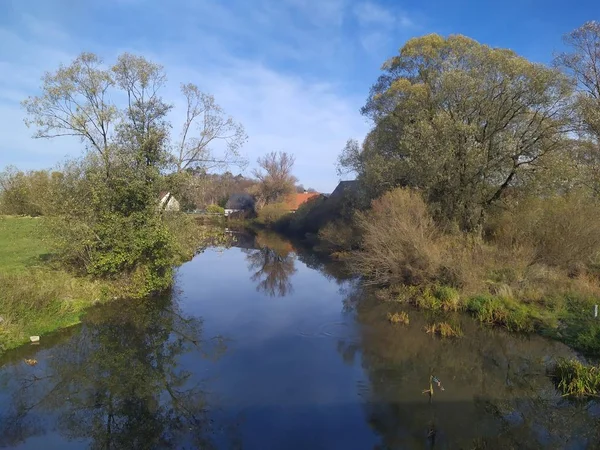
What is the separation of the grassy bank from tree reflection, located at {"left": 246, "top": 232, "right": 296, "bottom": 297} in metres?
7.28

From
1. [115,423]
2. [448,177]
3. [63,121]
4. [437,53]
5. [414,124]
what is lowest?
[115,423]

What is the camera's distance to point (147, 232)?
1543 cm

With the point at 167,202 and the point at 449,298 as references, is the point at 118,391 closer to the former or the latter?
the point at 167,202

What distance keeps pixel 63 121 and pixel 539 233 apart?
19.8m

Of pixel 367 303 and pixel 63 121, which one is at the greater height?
pixel 63 121

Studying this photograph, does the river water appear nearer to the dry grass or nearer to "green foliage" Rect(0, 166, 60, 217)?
the dry grass

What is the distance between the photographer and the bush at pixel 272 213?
181ft

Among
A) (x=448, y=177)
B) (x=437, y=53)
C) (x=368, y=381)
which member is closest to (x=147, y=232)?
(x=368, y=381)

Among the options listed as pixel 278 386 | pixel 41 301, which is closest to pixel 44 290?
pixel 41 301

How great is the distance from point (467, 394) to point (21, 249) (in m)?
21.8

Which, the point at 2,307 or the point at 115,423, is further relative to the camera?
the point at 2,307

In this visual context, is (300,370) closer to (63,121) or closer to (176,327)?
(176,327)

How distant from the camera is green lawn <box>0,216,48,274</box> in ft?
51.9

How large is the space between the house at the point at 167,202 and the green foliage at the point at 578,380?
13.9m
